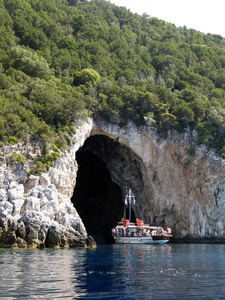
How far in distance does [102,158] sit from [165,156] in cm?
1013

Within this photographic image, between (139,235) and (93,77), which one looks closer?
(139,235)

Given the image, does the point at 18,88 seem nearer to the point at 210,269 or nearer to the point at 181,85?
the point at 181,85

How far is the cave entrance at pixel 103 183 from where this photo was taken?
56406 mm

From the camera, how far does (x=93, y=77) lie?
56688mm

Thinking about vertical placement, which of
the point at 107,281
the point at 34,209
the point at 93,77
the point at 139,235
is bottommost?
the point at 107,281

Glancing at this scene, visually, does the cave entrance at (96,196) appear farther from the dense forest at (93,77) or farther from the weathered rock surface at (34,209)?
the weathered rock surface at (34,209)

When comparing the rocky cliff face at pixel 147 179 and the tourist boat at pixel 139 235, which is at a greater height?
the rocky cliff face at pixel 147 179

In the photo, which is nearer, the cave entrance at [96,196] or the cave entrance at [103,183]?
the cave entrance at [103,183]

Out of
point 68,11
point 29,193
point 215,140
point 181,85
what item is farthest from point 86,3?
point 29,193

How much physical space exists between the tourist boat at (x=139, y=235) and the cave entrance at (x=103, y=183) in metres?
7.64

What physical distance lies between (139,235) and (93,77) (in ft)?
73.5

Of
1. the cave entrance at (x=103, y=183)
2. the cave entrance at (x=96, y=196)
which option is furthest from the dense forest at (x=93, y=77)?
the cave entrance at (x=96, y=196)

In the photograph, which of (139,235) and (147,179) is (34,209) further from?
(147,179)

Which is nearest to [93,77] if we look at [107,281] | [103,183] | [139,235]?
[103,183]
